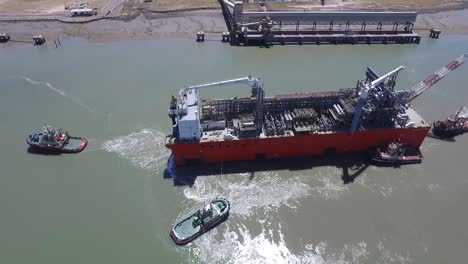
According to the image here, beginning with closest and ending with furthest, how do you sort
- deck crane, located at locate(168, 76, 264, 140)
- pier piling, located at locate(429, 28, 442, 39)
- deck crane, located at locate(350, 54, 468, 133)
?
deck crane, located at locate(168, 76, 264, 140) < deck crane, located at locate(350, 54, 468, 133) < pier piling, located at locate(429, 28, 442, 39)

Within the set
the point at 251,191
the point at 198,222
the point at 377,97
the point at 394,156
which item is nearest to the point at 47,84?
the point at 198,222

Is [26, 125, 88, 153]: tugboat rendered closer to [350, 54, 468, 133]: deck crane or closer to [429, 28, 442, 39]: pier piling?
[350, 54, 468, 133]: deck crane

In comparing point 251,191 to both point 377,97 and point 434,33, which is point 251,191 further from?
point 434,33

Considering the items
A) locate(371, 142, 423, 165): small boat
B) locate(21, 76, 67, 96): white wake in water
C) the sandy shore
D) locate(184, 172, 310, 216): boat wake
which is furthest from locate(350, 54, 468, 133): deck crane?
locate(21, 76, 67, 96): white wake in water

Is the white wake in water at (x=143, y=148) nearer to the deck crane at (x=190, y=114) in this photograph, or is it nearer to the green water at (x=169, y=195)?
the green water at (x=169, y=195)

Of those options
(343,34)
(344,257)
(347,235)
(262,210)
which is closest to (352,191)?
(347,235)

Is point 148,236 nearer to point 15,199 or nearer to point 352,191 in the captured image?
point 15,199
